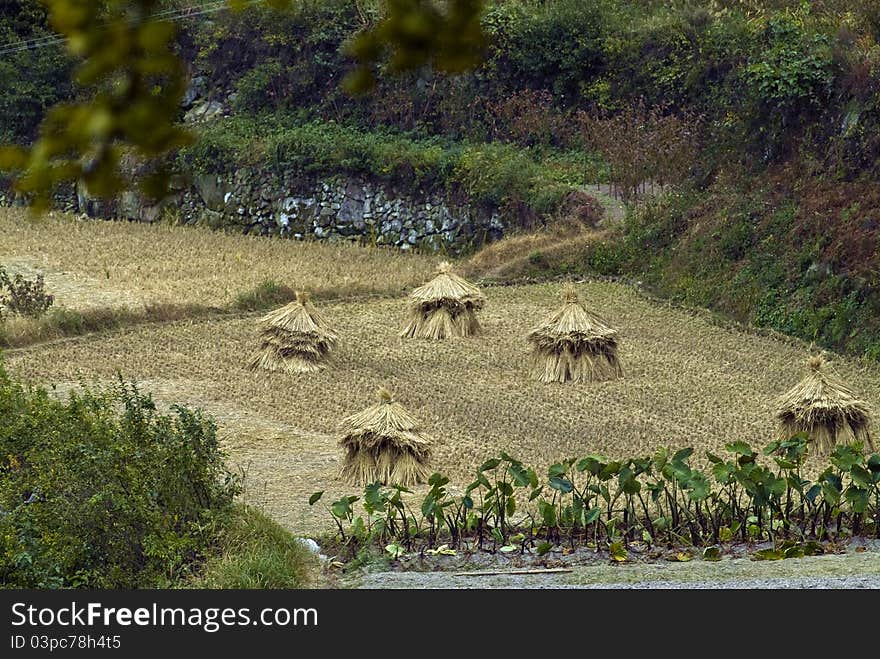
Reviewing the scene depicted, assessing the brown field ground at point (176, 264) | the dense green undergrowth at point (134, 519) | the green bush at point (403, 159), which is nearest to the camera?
the dense green undergrowth at point (134, 519)

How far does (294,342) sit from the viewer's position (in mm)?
14586

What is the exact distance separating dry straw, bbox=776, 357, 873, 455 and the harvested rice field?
0.41 metres

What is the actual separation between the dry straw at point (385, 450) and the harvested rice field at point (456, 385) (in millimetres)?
174

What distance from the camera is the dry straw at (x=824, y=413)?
451 inches

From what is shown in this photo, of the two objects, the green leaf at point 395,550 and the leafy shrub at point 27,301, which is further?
the leafy shrub at point 27,301

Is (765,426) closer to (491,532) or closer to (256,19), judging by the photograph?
(491,532)

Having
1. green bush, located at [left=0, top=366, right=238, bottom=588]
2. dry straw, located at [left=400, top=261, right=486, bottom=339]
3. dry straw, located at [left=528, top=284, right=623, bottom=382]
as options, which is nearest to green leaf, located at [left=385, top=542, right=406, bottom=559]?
green bush, located at [left=0, top=366, right=238, bottom=588]

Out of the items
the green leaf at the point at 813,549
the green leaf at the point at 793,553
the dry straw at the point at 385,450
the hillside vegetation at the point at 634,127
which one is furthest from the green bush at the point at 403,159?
the green leaf at the point at 793,553

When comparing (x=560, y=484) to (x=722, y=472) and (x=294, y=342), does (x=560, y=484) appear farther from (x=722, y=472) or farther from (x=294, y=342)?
(x=294, y=342)

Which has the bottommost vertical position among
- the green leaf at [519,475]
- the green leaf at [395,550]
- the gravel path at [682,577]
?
the gravel path at [682,577]

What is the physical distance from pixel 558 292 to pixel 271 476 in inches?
342

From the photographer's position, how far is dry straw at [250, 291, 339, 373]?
47.9 ft

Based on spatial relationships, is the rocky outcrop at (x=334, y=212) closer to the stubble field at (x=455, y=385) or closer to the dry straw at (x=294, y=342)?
the stubble field at (x=455, y=385)

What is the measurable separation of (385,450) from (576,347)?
3.88m
